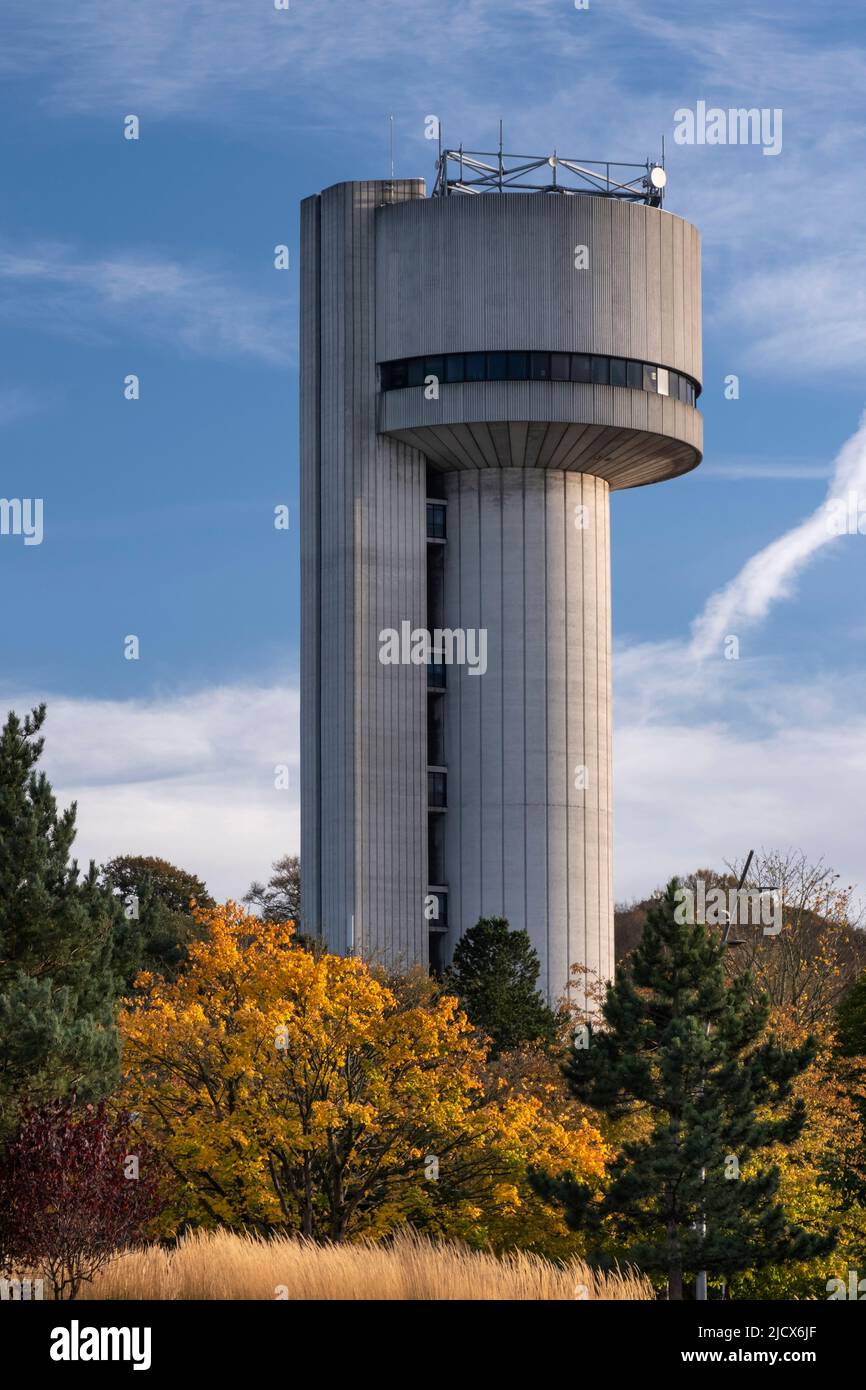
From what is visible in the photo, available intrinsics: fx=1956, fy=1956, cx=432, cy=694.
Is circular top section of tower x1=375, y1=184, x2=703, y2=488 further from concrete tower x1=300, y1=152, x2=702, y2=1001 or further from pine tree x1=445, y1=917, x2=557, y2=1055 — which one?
pine tree x1=445, y1=917, x2=557, y2=1055

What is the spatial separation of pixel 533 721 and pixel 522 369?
15403 millimetres

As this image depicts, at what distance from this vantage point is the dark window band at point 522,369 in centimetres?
8475

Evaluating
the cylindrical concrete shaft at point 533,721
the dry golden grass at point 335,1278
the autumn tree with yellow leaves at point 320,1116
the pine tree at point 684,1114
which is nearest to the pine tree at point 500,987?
the cylindrical concrete shaft at point 533,721

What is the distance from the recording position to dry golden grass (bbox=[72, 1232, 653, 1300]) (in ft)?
68.8

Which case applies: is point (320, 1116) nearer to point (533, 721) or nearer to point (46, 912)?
point (46, 912)

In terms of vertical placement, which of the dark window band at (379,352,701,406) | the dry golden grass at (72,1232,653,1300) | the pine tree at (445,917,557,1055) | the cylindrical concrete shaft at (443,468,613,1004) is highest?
the dark window band at (379,352,701,406)

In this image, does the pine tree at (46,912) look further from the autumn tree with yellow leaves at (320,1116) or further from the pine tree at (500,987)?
the pine tree at (500,987)

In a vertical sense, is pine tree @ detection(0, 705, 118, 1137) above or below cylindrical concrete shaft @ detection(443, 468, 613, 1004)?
below

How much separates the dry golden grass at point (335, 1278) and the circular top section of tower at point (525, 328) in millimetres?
63252

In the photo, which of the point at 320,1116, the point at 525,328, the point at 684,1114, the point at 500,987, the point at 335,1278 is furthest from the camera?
the point at 525,328

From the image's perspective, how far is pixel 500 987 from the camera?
63531mm

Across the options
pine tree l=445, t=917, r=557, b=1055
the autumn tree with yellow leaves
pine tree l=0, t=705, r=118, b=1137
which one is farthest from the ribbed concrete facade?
the autumn tree with yellow leaves

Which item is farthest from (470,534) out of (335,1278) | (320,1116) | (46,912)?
(335,1278)

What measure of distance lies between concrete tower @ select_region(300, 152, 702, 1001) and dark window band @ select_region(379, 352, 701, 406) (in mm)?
97
